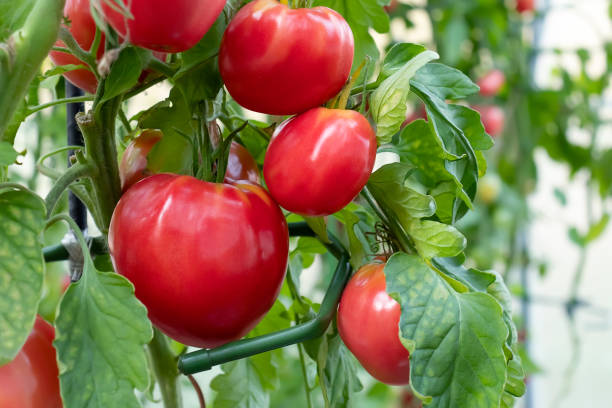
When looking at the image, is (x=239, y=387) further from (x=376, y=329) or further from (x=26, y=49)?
(x=26, y=49)

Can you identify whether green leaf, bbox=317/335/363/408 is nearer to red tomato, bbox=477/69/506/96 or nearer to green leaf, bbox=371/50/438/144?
green leaf, bbox=371/50/438/144

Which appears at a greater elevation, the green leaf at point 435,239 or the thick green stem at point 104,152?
the thick green stem at point 104,152

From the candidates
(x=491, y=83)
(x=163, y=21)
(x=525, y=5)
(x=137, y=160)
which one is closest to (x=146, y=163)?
(x=137, y=160)

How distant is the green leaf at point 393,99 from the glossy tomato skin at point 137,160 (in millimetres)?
109

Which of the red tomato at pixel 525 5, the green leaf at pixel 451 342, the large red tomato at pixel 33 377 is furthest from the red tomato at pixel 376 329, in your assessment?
the red tomato at pixel 525 5

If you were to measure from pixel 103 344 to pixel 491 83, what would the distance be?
3.83 ft

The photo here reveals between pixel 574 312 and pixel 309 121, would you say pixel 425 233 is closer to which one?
pixel 309 121

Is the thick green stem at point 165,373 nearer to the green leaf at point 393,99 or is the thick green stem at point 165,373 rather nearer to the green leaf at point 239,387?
the green leaf at point 239,387

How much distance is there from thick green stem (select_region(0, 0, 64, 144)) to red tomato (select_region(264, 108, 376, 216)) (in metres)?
0.10

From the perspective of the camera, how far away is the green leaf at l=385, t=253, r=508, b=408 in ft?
0.85

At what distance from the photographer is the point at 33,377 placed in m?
0.26

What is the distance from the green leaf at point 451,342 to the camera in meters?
0.26

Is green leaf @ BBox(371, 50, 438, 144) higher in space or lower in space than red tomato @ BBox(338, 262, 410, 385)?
higher

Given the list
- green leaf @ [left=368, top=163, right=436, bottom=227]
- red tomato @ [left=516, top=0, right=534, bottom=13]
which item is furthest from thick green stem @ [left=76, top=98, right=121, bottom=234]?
red tomato @ [left=516, top=0, right=534, bottom=13]
